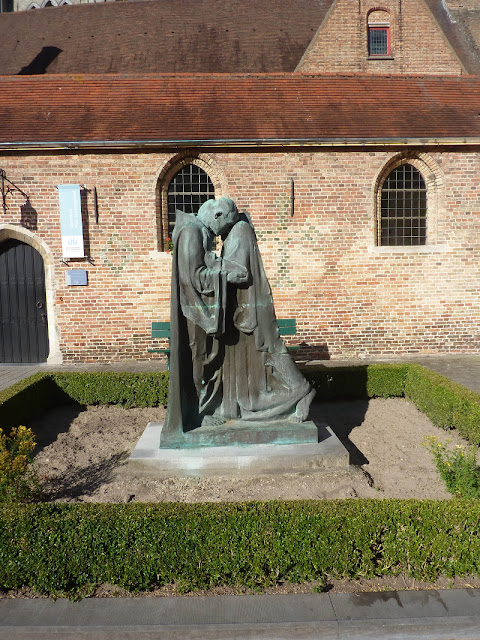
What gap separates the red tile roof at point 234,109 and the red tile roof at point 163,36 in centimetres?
347

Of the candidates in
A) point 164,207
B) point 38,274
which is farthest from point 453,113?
point 38,274

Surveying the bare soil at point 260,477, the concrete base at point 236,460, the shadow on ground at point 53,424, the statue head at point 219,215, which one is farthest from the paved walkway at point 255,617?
the shadow on ground at point 53,424

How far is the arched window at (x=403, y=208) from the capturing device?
39.2 feet

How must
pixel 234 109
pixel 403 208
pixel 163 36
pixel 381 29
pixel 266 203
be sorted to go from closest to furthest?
1. pixel 266 203
2. pixel 234 109
3. pixel 403 208
4. pixel 381 29
5. pixel 163 36

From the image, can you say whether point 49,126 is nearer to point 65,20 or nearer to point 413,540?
point 65,20

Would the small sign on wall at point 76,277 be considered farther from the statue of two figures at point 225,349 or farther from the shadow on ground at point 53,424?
the statue of two figures at point 225,349

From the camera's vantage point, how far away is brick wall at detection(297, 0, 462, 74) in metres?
15.4

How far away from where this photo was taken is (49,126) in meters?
11.3

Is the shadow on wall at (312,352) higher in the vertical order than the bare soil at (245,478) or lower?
higher

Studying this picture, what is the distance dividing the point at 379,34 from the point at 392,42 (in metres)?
0.68

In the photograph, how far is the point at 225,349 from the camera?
5.45 metres

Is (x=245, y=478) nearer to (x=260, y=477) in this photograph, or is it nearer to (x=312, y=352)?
(x=260, y=477)

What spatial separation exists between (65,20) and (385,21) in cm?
1109

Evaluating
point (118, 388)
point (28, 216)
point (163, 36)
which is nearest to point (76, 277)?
point (28, 216)
